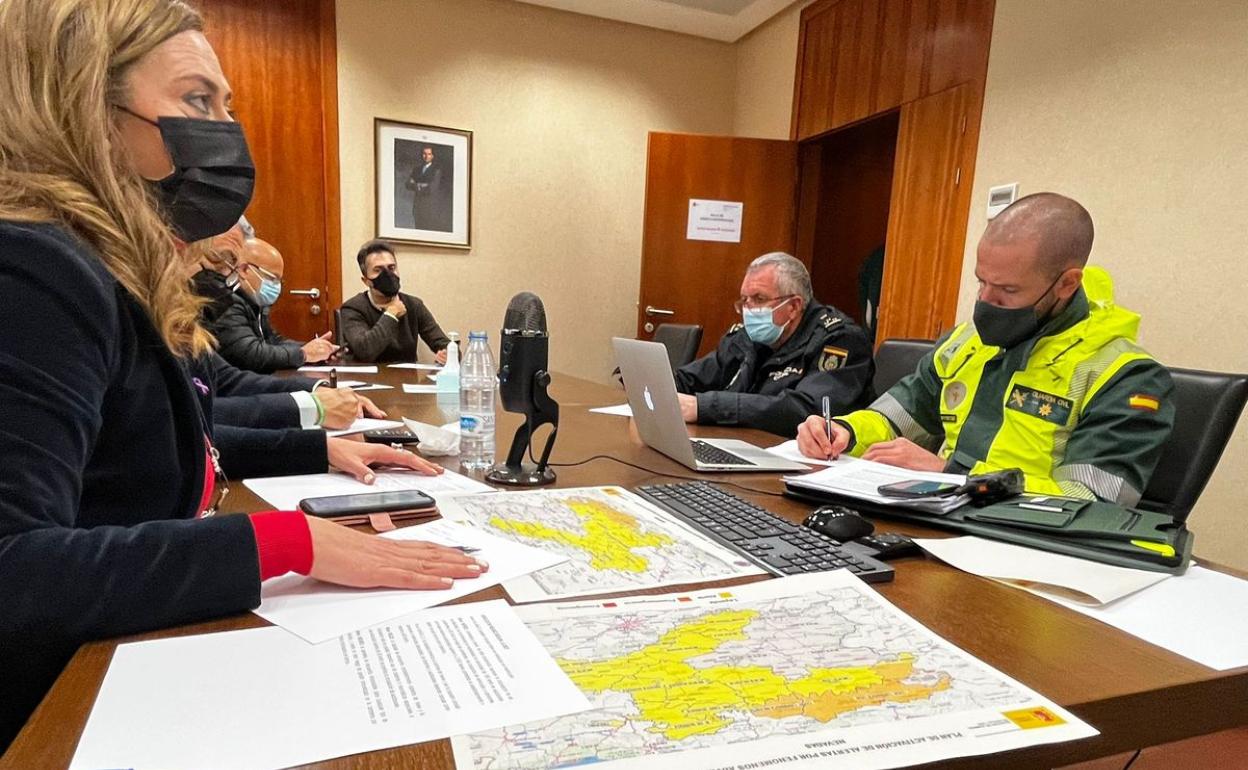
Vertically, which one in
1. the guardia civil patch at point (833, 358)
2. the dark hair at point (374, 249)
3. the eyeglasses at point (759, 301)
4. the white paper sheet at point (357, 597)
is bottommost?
the white paper sheet at point (357, 597)

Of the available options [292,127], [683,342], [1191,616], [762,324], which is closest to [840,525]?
[1191,616]

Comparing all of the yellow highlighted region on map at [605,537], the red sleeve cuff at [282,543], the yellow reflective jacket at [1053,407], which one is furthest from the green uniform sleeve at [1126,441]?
the red sleeve cuff at [282,543]

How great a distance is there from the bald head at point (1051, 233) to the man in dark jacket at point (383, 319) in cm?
239

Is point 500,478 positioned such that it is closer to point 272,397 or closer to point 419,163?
point 272,397

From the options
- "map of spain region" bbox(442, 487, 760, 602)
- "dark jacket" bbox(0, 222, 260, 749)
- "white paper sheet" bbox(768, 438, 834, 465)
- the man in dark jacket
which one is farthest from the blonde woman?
the man in dark jacket

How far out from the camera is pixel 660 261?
167 inches

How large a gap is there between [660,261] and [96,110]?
144 inches

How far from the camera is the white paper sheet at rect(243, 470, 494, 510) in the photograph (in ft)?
3.21

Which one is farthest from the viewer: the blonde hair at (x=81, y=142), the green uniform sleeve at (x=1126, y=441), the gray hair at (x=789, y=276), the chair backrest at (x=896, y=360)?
the gray hair at (x=789, y=276)

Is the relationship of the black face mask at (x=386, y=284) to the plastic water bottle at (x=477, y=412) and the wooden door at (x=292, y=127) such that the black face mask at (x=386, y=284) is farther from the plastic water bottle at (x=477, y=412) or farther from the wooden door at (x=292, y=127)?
the plastic water bottle at (x=477, y=412)

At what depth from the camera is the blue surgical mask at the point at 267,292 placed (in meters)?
2.86

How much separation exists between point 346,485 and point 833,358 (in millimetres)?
1583

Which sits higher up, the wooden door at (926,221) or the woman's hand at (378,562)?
the wooden door at (926,221)

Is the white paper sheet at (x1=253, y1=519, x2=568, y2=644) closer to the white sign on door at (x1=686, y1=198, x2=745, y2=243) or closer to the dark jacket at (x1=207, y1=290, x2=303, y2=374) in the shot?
the dark jacket at (x1=207, y1=290, x2=303, y2=374)
